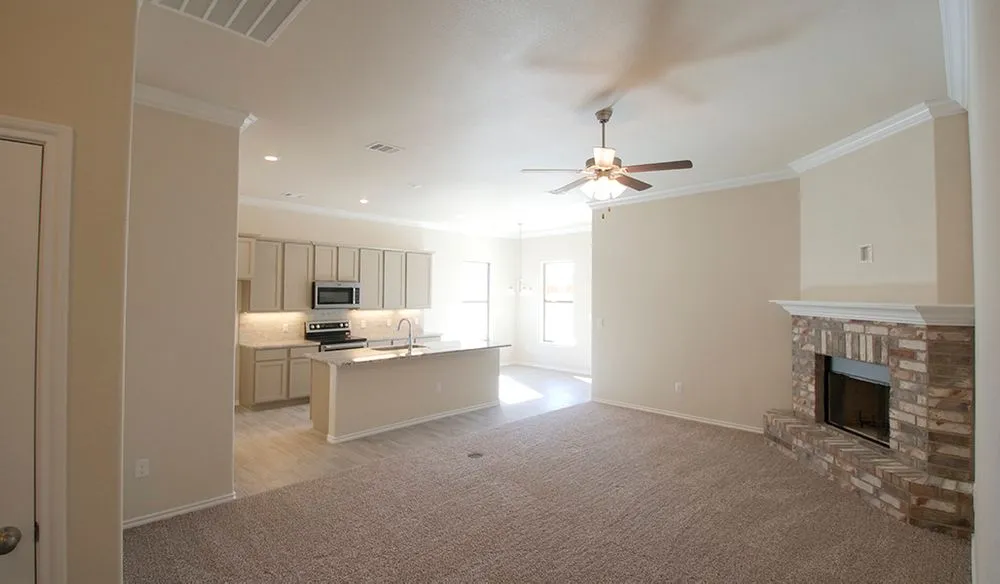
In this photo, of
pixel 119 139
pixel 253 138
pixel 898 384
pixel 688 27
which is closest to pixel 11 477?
pixel 119 139

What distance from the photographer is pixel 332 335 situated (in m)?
7.39

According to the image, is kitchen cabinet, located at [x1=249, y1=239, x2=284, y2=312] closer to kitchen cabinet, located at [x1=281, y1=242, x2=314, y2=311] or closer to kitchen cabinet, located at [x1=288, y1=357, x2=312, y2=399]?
kitchen cabinet, located at [x1=281, y1=242, x2=314, y2=311]

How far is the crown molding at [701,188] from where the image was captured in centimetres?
533

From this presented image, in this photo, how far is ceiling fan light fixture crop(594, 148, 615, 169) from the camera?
3393 millimetres

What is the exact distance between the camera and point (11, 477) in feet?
4.55

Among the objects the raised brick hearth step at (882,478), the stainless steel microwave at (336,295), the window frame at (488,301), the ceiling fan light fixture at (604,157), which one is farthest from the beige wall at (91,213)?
the window frame at (488,301)

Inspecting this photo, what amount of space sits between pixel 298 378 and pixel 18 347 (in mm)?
5690

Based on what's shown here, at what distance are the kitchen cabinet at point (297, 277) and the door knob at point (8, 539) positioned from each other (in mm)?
5848

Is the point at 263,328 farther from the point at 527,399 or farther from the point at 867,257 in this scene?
the point at 867,257

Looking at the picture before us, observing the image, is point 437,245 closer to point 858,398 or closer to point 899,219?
point 858,398

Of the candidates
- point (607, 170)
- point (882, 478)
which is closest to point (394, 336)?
point (607, 170)

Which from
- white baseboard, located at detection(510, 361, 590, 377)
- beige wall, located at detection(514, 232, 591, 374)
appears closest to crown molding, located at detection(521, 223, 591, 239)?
beige wall, located at detection(514, 232, 591, 374)

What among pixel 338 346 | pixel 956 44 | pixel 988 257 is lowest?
pixel 338 346

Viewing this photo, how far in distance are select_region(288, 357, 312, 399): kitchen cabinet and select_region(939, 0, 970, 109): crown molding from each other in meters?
6.99
